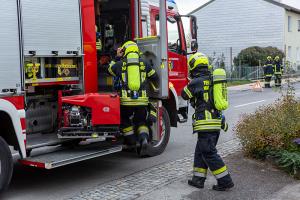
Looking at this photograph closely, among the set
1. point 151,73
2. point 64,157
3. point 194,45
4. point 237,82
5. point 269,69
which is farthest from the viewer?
point 237,82

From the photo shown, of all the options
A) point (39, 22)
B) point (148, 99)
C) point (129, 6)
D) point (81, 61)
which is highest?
point (129, 6)

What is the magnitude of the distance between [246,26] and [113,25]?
3325 cm

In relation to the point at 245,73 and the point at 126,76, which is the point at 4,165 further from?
the point at 245,73

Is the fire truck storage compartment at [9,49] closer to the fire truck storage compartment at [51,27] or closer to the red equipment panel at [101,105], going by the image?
the fire truck storage compartment at [51,27]

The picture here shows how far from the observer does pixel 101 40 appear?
8.10 m

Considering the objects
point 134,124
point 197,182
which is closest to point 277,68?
point 134,124

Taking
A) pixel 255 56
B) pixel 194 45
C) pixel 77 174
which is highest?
pixel 255 56

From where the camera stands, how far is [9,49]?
5.68 meters

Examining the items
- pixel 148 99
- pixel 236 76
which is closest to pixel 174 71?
pixel 148 99

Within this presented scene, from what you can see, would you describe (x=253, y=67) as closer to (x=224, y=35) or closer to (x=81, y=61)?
(x=224, y=35)

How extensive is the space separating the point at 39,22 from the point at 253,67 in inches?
1113

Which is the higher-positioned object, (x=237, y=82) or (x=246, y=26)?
(x=246, y=26)

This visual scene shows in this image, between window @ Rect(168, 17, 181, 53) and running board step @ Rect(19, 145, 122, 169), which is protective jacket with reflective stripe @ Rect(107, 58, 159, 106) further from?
window @ Rect(168, 17, 181, 53)

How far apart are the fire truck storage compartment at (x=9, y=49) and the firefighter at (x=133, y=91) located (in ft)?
5.49
